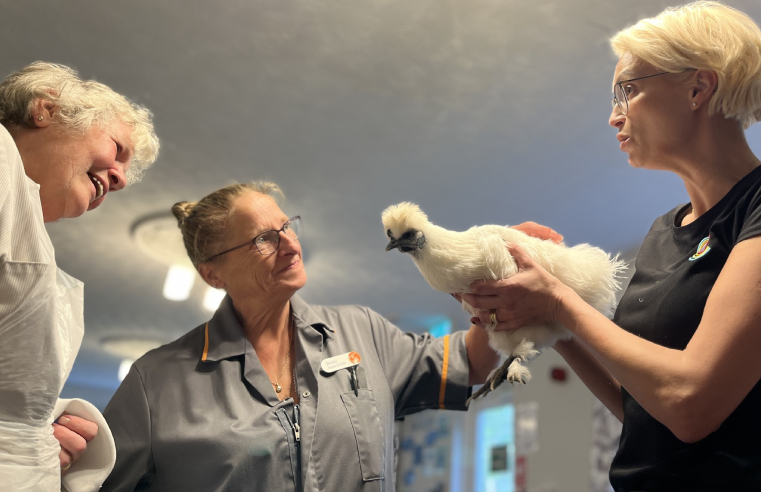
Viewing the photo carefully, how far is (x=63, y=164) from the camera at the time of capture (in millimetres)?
1273

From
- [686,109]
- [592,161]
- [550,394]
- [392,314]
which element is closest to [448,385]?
[686,109]

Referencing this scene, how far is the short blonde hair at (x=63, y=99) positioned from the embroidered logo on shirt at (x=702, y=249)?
1.21 metres

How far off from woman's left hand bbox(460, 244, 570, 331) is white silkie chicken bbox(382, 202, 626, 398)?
18 millimetres

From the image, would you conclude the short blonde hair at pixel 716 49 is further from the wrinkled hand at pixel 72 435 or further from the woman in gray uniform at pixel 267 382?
the wrinkled hand at pixel 72 435

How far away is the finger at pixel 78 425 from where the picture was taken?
1281 mm

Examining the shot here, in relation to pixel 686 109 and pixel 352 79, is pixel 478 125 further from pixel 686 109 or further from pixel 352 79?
pixel 686 109

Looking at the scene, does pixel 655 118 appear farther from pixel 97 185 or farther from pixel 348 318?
pixel 97 185

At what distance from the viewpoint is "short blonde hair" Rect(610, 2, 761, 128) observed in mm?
1076

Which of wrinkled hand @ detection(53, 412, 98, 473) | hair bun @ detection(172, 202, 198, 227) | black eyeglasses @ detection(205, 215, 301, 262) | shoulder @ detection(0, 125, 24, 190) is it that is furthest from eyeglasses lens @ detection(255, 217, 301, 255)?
shoulder @ detection(0, 125, 24, 190)

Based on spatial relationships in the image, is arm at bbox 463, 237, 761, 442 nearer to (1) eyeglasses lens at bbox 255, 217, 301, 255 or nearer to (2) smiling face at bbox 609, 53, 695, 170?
(2) smiling face at bbox 609, 53, 695, 170

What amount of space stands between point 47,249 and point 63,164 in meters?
0.28

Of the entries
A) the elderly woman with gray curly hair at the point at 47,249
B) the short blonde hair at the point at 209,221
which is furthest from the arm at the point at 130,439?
the short blonde hair at the point at 209,221

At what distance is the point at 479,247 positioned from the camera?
1.28 m

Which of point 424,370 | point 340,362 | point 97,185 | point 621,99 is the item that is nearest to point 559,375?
point 424,370
